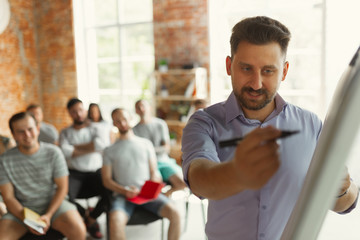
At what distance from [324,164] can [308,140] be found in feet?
1.50

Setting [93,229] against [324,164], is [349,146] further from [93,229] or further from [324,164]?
[93,229]

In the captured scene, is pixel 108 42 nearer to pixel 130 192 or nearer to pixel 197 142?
pixel 130 192

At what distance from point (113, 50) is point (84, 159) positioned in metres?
3.74

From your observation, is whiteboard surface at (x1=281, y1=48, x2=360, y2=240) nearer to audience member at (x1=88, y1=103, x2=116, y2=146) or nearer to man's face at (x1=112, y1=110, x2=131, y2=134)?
man's face at (x1=112, y1=110, x2=131, y2=134)

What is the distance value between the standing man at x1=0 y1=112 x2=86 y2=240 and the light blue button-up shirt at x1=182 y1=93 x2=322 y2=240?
1.91 m

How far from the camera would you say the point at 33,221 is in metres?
2.34

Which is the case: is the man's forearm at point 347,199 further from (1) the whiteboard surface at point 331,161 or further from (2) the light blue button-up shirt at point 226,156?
(1) the whiteboard surface at point 331,161

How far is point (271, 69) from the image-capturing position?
0.53 metres

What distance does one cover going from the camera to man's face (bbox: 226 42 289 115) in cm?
52

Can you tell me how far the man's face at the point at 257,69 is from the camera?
0.52 metres

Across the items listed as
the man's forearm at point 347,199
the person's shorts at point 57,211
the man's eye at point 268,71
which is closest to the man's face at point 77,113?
the person's shorts at point 57,211

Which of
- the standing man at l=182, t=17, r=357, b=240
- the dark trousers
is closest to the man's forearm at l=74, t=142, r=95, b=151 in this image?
the dark trousers

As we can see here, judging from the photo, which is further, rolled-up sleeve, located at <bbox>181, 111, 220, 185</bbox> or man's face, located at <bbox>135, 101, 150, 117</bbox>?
man's face, located at <bbox>135, 101, 150, 117</bbox>

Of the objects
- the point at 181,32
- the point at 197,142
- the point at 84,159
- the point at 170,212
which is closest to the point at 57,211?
the point at 170,212
